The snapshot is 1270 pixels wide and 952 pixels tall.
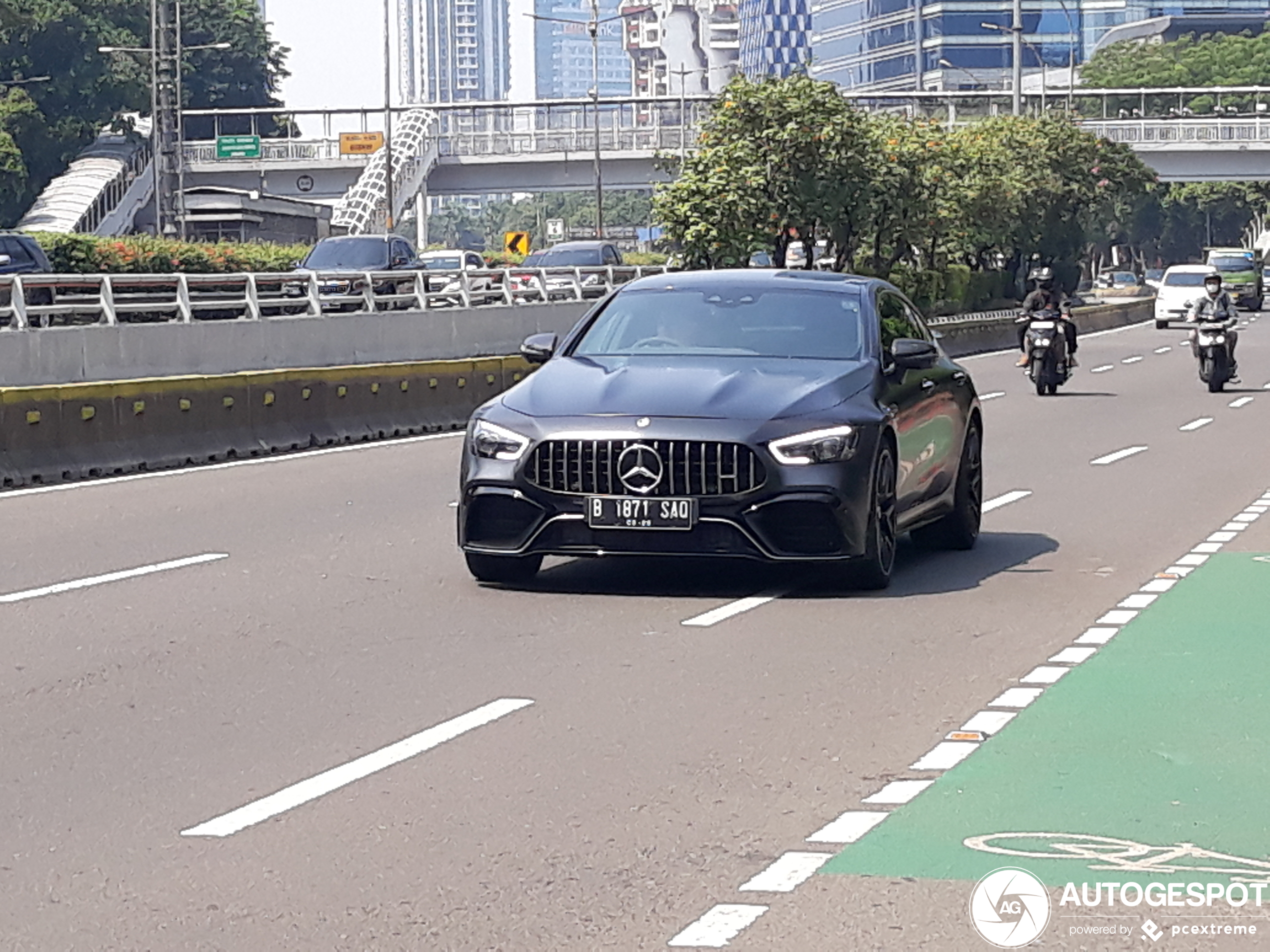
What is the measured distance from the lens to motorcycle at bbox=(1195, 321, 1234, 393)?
3309cm

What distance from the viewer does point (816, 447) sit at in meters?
11.2

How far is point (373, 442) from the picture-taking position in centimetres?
2434

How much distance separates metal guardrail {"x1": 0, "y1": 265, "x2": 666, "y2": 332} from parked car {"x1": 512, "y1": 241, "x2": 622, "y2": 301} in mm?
61

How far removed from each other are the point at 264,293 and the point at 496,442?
26472 millimetres

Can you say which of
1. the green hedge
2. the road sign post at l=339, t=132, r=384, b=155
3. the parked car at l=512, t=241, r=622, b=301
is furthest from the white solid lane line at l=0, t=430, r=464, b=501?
the road sign post at l=339, t=132, r=384, b=155

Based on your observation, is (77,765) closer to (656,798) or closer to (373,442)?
(656,798)

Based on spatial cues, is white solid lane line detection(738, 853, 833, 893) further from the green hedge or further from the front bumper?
the green hedge

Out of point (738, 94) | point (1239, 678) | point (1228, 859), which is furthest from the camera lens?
point (738, 94)

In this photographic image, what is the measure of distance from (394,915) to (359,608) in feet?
18.2

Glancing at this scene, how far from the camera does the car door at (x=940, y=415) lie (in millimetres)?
12867

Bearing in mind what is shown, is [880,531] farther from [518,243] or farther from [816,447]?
[518,243]

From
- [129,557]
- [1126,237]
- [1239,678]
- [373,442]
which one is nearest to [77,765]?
[1239,678]

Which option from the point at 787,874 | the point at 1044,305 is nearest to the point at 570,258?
the point at 1044,305

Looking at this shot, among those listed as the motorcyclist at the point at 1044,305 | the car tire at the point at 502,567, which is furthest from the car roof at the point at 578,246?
the car tire at the point at 502,567
